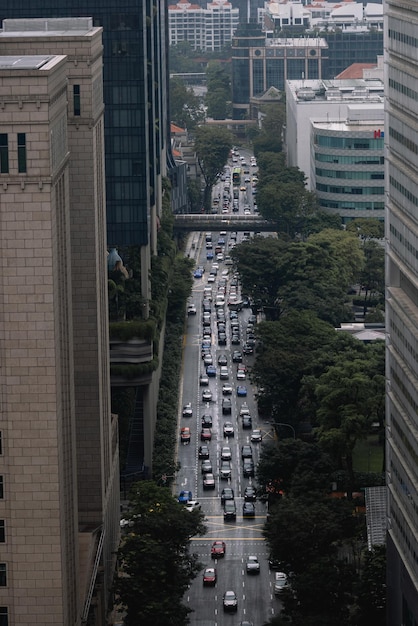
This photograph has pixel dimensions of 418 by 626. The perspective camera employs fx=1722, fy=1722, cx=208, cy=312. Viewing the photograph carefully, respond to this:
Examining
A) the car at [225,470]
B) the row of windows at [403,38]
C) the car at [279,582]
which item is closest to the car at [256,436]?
the car at [225,470]

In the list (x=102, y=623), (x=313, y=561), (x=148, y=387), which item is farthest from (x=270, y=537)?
(x=148, y=387)

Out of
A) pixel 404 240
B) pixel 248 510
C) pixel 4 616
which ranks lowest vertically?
pixel 248 510

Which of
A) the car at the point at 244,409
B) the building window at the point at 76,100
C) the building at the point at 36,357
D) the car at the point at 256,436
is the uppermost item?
the building window at the point at 76,100

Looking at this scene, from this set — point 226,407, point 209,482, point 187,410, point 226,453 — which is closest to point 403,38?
point 209,482

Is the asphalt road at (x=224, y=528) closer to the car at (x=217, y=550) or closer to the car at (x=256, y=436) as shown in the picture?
the car at (x=217, y=550)

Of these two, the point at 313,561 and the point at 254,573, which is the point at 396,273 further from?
the point at 254,573

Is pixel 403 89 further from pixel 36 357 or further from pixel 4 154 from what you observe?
pixel 36 357
